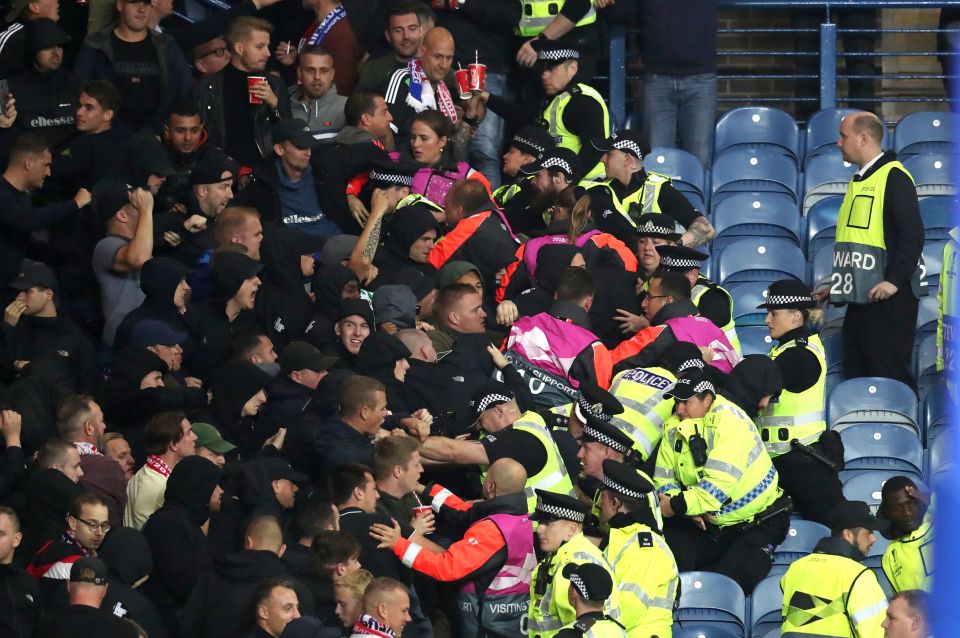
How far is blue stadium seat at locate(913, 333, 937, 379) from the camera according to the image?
1153 cm

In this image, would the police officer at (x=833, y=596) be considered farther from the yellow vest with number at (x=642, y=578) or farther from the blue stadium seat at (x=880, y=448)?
the blue stadium seat at (x=880, y=448)

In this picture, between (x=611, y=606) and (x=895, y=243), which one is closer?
(x=611, y=606)

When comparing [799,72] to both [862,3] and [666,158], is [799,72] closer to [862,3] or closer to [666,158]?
[862,3]

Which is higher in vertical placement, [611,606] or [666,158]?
[666,158]

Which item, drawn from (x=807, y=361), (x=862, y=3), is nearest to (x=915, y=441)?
(x=807, y=361)

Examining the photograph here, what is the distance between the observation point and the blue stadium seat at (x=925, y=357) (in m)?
11.5

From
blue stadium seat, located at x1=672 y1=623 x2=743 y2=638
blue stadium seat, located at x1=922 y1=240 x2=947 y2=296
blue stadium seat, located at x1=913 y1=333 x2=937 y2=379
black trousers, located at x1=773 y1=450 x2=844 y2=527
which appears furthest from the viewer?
blue stadium seat, located at x1=922 y1=240 x2=947 y2=296

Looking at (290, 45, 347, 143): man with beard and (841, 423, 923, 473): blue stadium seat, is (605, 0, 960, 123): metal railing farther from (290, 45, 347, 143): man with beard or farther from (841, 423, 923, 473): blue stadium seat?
(841, 423, 923, 473): blue stadium seat

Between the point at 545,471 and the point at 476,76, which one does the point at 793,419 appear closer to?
the point at 545,471

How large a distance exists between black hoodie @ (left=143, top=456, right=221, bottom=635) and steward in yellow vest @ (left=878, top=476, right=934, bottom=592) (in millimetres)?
3546

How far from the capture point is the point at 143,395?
9.15 meters

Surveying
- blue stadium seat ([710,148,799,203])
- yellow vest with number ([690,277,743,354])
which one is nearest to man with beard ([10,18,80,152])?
yellow vest with number ([690,277,743,354])

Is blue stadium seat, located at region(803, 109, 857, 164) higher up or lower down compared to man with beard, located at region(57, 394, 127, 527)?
higher up

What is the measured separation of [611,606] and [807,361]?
8.81ft
